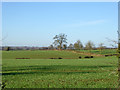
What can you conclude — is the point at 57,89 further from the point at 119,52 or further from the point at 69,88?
the point at 119,52

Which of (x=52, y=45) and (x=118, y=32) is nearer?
Result: (x=118, y=32)

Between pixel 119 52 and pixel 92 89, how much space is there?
5246mm

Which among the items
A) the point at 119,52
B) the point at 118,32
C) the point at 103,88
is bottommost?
the point at 103,88

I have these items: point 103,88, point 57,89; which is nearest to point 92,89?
point 103,88

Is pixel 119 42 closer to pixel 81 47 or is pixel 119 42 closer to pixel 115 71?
pixel 115 71

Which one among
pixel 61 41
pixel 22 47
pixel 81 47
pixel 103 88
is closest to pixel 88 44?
pixel 81 47

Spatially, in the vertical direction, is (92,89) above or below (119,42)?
below

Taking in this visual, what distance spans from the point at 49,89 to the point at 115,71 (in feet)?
19.6

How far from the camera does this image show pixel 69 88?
42.7ft

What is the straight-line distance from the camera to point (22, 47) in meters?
132

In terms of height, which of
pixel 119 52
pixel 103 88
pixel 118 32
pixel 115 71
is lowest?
pixel 103 88

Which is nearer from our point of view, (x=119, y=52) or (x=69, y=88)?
(x=119, y=52)

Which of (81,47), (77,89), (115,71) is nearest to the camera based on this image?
(115,71)

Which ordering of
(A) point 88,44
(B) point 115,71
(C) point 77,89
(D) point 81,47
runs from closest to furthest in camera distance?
(B) point 115,71
(C) point 77,89
(A) point 88,44
(D) point 81,47
